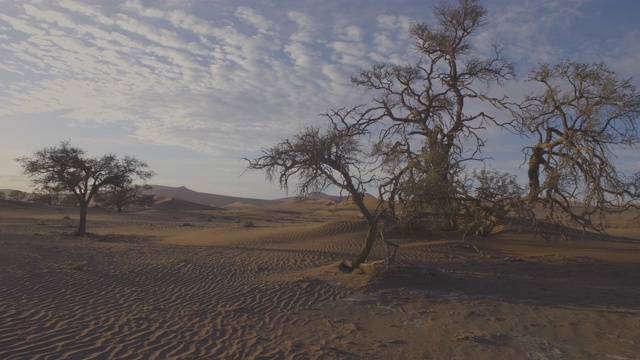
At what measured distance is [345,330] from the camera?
7715 mm

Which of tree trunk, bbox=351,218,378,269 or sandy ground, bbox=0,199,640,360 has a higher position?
tree trunk, bbox=351,218,378,269

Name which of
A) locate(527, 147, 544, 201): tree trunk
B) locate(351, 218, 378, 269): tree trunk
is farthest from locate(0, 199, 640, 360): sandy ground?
locate(527, 147, 544, 201): tree trunk

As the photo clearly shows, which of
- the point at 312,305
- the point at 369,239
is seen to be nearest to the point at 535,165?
the point at 369,239

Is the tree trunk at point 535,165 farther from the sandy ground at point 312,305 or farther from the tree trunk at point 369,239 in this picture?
the tree trunk at point 369,239

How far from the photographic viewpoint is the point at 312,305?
9.22 meters

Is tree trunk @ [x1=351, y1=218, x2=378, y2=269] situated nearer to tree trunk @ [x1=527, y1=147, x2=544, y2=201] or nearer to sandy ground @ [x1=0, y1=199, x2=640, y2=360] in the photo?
sandy ground @ [x1=0, y1=199, x2=640, y2=360]

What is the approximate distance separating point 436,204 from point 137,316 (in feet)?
24.3

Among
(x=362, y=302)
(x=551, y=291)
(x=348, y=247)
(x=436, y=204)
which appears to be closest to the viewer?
(x=362, y=302)

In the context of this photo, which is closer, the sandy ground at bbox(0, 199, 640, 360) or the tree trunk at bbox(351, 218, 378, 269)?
the sandy ground at bbox(0, 199, 640, 360)

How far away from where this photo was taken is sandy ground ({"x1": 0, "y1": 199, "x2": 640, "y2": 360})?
6652 millimetres

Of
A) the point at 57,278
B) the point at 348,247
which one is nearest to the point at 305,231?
the point at 348,247

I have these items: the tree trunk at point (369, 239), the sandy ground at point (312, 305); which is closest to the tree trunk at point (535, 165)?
the sandy ground at point (312, 305)

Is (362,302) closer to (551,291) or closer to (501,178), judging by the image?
(551,291)

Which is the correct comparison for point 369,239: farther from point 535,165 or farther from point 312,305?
point 535,165
